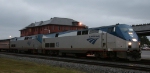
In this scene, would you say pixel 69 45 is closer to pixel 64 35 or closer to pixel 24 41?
pixel 64 35

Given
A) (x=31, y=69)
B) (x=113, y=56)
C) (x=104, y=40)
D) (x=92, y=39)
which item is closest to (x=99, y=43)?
(x=104, y=40)

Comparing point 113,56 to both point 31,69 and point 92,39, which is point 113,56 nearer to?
point 92,39

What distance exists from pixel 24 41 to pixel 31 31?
53.6 meters

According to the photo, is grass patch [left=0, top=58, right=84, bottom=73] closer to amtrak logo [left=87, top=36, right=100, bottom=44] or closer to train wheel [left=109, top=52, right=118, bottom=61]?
train wheel [left=109, top=52, right=118, bottom=61]

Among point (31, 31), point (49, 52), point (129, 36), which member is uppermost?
point (31, 31)

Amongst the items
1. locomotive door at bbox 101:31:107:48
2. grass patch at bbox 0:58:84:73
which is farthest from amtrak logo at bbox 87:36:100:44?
grass patch at bbox 0:58:84:73

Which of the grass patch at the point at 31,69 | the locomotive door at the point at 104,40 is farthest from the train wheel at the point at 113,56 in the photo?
the grass patch at the point at 31,69

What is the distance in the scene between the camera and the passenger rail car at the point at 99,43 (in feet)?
68.6

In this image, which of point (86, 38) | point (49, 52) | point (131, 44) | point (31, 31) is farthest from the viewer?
point (31, 31)

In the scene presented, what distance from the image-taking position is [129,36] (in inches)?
836

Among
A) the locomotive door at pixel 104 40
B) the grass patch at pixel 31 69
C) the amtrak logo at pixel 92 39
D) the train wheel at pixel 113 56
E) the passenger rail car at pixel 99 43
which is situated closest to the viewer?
the grass patch at pixel 31 69

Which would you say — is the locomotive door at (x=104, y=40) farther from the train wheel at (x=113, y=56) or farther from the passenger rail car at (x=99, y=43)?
the train wheel at (x=113, y=56)

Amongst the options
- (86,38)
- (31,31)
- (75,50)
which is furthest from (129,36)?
(31,31)

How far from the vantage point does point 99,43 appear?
23.6 metres
